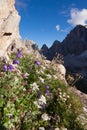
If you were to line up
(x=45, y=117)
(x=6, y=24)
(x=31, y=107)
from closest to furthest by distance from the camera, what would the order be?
1. (x=45, y=117)
2. (x=31, y=107)
3. (x=6, y=24)

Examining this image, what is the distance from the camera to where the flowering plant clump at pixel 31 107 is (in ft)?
24.9

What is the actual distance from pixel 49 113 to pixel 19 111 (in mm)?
1335

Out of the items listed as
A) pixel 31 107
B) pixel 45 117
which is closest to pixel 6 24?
pixel 31 107

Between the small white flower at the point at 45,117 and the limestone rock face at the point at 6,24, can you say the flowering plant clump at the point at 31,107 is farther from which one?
the limestone rock face at the point at 6,24

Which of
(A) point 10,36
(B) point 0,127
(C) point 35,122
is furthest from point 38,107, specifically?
(A) point 10,36

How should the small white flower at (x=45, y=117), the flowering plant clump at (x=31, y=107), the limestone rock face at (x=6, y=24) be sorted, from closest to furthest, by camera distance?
the flowering plant clump at (x=31, y=107) → the small white flower at (x=45, y=117) → the limestone rock face at (x=6, y=24)

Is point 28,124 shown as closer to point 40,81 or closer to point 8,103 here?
point 8,103

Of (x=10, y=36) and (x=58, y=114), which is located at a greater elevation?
(x=10, y=36)

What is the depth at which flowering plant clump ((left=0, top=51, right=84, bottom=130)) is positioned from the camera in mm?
7605

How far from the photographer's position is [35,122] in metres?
8.08

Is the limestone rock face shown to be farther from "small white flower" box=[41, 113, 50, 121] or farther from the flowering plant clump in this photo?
"small white flower" box=[41, 113, 50, 121]

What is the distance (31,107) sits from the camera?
8.52 meters

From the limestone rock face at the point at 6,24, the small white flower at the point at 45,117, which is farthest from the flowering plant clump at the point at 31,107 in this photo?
the limestone rock face at the point at 6,24

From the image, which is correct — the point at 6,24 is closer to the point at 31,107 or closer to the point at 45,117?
the point at 31,107
